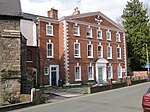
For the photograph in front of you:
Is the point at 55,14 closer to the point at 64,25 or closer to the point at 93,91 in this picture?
the point at 64,25

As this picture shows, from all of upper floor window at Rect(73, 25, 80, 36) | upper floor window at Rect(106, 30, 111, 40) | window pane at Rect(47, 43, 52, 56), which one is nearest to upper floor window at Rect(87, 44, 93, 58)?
upper floor window at Rect(73, 25, 80, 36)

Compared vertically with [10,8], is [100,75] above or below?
below

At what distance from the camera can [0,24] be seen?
19.3 metres

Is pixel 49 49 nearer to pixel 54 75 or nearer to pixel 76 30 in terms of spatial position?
pixel 54 75

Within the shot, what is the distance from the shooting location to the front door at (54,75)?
34.3 meters

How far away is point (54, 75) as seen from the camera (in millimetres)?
34688

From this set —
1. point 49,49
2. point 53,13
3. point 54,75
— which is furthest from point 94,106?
point 53,13

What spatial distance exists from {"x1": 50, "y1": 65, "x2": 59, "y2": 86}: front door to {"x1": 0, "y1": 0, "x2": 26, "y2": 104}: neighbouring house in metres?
15.0

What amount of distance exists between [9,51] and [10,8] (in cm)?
340

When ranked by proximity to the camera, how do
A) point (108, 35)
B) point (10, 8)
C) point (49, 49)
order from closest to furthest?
point (10, 8) < point (49, 49) < point (108, 35)

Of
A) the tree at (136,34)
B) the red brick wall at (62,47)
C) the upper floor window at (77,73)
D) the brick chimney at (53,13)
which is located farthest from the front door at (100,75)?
the tree at (136,34)

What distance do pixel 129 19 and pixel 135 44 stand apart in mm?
5471

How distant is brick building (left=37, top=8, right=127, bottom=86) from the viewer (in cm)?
3444

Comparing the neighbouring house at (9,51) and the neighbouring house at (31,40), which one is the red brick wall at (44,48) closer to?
the neighbouring house at (31,40)
